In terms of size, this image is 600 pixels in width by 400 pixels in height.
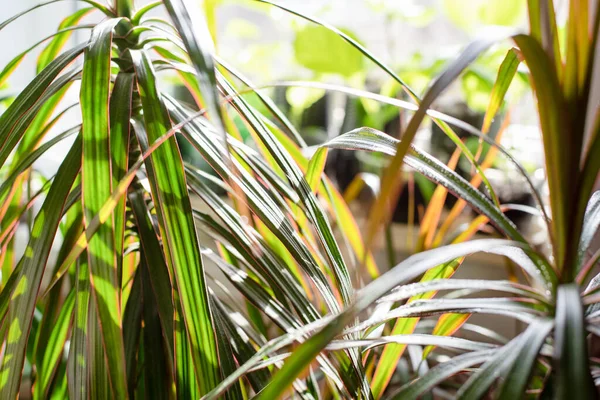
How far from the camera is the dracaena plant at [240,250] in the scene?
1.22ft

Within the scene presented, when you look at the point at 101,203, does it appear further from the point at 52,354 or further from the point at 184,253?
the point at 52,354

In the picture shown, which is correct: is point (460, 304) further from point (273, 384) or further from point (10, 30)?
point (10, 30)

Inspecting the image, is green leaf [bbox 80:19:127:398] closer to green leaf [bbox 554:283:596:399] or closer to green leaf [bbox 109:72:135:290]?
green leaf [bbox 109:72:135:290]

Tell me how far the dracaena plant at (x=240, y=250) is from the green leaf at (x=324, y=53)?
838 millimetres

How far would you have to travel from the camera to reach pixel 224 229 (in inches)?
25.3

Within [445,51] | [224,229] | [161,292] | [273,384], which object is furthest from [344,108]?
[273,384]

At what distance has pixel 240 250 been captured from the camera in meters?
0.59

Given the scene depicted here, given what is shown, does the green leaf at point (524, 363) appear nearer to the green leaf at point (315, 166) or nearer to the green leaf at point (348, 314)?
the green leaf at point (348, 314)

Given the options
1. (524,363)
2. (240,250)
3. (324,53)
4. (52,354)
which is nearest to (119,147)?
(240,250)

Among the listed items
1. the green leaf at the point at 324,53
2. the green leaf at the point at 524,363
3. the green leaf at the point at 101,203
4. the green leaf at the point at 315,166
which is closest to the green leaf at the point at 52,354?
the green leaf at the point at 101,203

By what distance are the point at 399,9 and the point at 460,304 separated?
1.20 meters

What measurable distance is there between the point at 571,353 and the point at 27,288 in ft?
1.41

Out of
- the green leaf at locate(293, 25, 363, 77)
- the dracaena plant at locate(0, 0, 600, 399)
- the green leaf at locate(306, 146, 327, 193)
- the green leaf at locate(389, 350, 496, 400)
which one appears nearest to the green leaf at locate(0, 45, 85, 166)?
the dracaena plant at locate(0, 0, 600, 399)

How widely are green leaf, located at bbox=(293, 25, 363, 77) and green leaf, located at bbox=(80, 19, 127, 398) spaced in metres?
1.02
